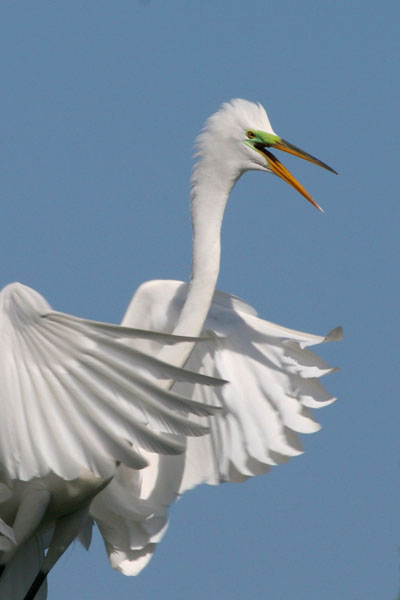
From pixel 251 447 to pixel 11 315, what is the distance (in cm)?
294

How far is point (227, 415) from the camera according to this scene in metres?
10.2

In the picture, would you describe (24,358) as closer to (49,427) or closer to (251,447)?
(49,427)

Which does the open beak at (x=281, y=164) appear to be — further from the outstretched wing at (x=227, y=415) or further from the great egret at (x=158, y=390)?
the outstretched wing at (x=227, y=415)

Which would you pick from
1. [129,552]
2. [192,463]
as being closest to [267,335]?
[192,463]

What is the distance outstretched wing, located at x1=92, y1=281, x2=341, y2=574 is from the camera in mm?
9883

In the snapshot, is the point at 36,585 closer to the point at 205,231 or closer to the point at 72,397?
the point at 72,397

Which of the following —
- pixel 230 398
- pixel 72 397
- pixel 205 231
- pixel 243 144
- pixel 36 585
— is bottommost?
pixel 36 585

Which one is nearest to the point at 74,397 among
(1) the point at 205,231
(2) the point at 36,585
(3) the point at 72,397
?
(3) the point at 72,397

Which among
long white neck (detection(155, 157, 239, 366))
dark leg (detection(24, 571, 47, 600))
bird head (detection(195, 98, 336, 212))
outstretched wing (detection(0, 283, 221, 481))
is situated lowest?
dark leg (detection(24, 571, 47, 600))

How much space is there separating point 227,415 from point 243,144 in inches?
80.2

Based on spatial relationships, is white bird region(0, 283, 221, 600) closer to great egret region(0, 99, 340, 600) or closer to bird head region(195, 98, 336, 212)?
great egret region(0, 99, 340, 600)

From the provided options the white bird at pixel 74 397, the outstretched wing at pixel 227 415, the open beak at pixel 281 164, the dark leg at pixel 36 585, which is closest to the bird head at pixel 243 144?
the open beak at pixel 281 164

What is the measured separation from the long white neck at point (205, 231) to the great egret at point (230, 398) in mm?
235

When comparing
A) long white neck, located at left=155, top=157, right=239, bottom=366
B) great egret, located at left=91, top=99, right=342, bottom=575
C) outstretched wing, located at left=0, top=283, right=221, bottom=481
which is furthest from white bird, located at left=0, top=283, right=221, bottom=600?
great egret, located at left=91, top=99, right=342, bottom=575
